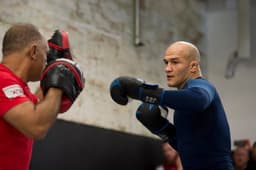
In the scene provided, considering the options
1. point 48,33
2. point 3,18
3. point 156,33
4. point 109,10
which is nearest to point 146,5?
point 156,33

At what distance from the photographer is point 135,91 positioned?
7.86 ft

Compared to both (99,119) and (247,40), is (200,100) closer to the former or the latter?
(99,119)

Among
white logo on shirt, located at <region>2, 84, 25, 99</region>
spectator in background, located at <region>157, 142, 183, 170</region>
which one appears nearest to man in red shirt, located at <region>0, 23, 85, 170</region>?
white logo on shirt, located at <region>2, 84, 25, 99</region>

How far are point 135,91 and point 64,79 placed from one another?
1.56 ft

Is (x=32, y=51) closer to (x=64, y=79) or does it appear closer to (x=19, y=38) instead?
(x=19, y=38)

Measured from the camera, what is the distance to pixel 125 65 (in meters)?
5.73

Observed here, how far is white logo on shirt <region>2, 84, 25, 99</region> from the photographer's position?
6.62 feet

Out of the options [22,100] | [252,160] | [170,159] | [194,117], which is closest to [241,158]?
[252,160]

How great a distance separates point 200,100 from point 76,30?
3.00 meters

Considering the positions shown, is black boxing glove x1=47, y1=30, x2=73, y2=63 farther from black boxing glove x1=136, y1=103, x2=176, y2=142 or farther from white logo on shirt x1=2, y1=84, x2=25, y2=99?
black boxing glove x1=136, y1=103, x2=176, y2=142

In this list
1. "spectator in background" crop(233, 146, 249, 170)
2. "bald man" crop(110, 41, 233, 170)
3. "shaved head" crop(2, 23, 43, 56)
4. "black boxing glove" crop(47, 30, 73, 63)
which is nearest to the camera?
"shaved head" crop(2, 23, 43, 56)

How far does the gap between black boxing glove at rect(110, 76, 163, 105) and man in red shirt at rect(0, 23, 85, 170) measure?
15.8 inches

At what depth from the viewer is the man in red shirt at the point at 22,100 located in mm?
1950

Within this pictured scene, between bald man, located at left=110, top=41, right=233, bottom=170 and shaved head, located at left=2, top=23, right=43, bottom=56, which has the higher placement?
shaved head, located at left=2, top=23, right=43, bottom=56
